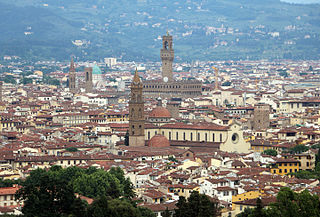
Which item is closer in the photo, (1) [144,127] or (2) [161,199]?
(2) [161,199]

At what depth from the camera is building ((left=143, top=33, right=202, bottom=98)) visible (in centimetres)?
13962

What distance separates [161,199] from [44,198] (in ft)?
23.4

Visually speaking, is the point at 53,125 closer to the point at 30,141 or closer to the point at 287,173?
the point at 30,141

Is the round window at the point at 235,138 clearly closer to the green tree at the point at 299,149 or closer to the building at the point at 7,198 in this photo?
the green tree at the point at 299,149

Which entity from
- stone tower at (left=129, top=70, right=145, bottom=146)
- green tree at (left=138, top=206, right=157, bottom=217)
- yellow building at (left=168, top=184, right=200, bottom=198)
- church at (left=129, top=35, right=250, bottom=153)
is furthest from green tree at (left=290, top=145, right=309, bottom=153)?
green tree at (left=138, top=206, right=157, bottom=217)

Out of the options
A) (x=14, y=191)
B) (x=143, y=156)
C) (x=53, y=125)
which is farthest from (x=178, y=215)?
(x=53, y=125)

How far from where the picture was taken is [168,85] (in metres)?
141

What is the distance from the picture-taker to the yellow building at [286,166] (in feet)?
196

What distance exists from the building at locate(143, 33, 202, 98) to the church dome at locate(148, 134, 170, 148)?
65.3 metres

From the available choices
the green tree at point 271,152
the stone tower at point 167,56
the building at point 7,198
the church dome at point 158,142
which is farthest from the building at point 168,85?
the building at point 7,198

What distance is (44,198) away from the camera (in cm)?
4300

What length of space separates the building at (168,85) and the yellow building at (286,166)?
78.0m

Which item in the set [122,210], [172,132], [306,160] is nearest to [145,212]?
[122,210]

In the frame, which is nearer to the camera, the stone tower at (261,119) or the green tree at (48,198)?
the green tree at (48,198)
